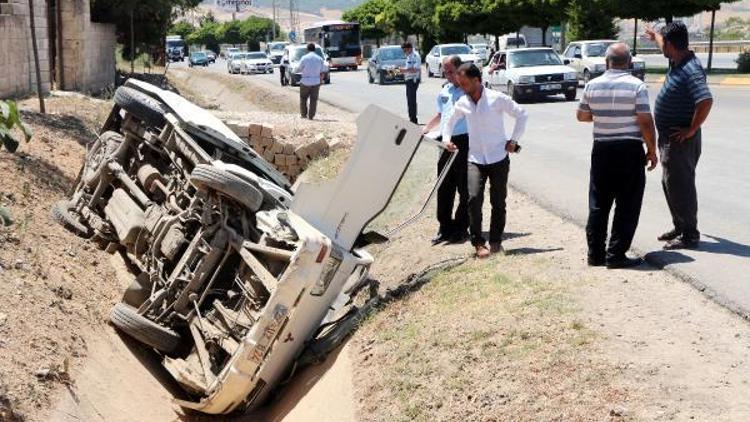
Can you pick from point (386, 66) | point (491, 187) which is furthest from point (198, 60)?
point (491, 187)

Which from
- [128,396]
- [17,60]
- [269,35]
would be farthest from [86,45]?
[269,35]

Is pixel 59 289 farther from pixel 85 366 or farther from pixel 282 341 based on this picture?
pixel 282 341

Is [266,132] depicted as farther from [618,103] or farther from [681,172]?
[618,103]

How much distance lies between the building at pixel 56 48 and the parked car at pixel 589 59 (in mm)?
15230

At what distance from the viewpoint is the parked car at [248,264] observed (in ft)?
25.7

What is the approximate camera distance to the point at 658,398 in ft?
17.2

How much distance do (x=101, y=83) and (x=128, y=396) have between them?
24984 mm

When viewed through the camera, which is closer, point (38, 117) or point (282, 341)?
point (282, 341)

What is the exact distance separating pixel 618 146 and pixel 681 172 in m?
0.83

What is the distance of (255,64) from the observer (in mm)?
60250

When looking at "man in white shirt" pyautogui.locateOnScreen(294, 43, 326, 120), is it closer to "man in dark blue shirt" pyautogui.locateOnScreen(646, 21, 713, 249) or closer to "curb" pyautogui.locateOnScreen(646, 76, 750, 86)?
"man in dark blue shirt" pyautogui.locateOnScreen(646, 21, 713, 249)

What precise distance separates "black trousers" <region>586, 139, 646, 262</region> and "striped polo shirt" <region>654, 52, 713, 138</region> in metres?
0.58

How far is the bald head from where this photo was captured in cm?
715

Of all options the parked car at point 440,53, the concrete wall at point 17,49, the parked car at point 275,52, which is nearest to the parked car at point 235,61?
the parked car at point 275,52
